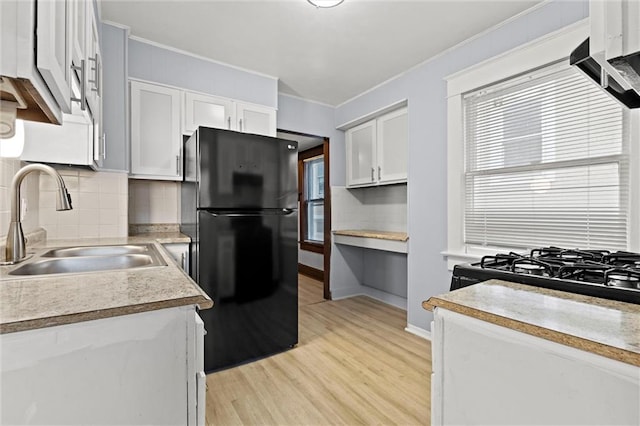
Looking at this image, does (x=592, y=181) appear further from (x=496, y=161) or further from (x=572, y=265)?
(x=572, y=265)

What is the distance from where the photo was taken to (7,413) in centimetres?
68

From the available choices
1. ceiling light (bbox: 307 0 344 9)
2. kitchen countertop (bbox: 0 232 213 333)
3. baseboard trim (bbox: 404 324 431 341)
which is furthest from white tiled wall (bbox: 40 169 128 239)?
baseboard trim (bbox: 404 324 431 341)

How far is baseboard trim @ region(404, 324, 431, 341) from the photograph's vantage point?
9.08 ft

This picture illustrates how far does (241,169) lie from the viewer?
7.52ft

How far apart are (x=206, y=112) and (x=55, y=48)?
206 cm

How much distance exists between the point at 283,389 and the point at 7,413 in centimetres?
153

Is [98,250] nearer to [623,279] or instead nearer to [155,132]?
[155,132]

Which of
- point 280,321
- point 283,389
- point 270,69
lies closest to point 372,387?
point 283,389

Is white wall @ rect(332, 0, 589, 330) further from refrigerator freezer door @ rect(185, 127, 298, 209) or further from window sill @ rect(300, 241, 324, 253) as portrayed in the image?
window sill @ rect(300, 241, 324, 253)

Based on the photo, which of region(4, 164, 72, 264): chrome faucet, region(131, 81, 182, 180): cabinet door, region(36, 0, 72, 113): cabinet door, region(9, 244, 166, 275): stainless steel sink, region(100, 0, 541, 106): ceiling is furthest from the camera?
region(131, 81, 182, 180): cabinet door

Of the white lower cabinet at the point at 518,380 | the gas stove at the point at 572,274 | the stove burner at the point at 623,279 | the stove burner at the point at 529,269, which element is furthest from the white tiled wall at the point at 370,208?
the white lower cabinet at the point at 518,380

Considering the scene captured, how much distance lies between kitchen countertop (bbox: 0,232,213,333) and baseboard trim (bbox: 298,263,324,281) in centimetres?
409

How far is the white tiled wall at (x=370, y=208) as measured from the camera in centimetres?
376

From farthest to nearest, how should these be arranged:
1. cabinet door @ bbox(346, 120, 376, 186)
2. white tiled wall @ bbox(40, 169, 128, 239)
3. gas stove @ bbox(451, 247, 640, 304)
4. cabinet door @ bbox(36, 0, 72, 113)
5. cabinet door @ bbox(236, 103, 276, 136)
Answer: cabinet door @ bbox(346, 120, 376, 186)
cabinet door @ bbox(236, 103, 276, 136)
white tiled wall @ bbox(40, 169, 128, 239)
gas stove @ bbox(451, 247, 640, 304)
cabinet door @ bbox(36, 0, 72, 113)
